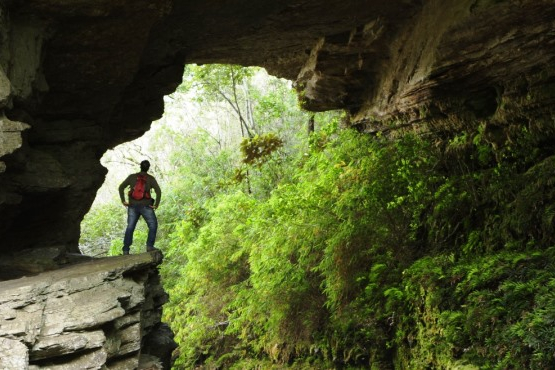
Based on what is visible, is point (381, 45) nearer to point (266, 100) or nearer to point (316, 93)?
point (316, 93)

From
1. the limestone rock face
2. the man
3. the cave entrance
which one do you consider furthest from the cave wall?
the cave entrance

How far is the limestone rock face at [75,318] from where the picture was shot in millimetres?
5357

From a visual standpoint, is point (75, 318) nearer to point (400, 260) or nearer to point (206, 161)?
point (400, 260)

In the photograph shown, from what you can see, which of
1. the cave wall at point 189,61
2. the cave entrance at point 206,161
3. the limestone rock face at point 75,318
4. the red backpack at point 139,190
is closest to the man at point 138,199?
the red backpack at point 139,190

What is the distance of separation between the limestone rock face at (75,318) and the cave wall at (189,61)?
5.34 feet

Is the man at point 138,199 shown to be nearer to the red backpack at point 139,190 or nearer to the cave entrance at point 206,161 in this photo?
the red backpack at point 139,190

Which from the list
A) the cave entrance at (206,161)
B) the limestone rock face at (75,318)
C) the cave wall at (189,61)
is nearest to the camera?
the limestone rock face at (75,318)

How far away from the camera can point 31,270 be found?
26.9ft

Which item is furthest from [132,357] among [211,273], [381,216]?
[211,273]

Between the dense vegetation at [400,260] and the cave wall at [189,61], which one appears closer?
the dense vegetation at [400,260]

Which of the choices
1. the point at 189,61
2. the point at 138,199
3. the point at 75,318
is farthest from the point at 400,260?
the point at 189,61

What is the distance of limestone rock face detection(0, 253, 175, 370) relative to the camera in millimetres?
5357

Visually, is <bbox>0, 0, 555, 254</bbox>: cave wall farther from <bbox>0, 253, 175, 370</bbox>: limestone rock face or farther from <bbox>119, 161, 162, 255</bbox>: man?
<bbox>0, 253, 175, 370</bbox>: limestone rock face

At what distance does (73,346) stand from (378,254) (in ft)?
17.9
